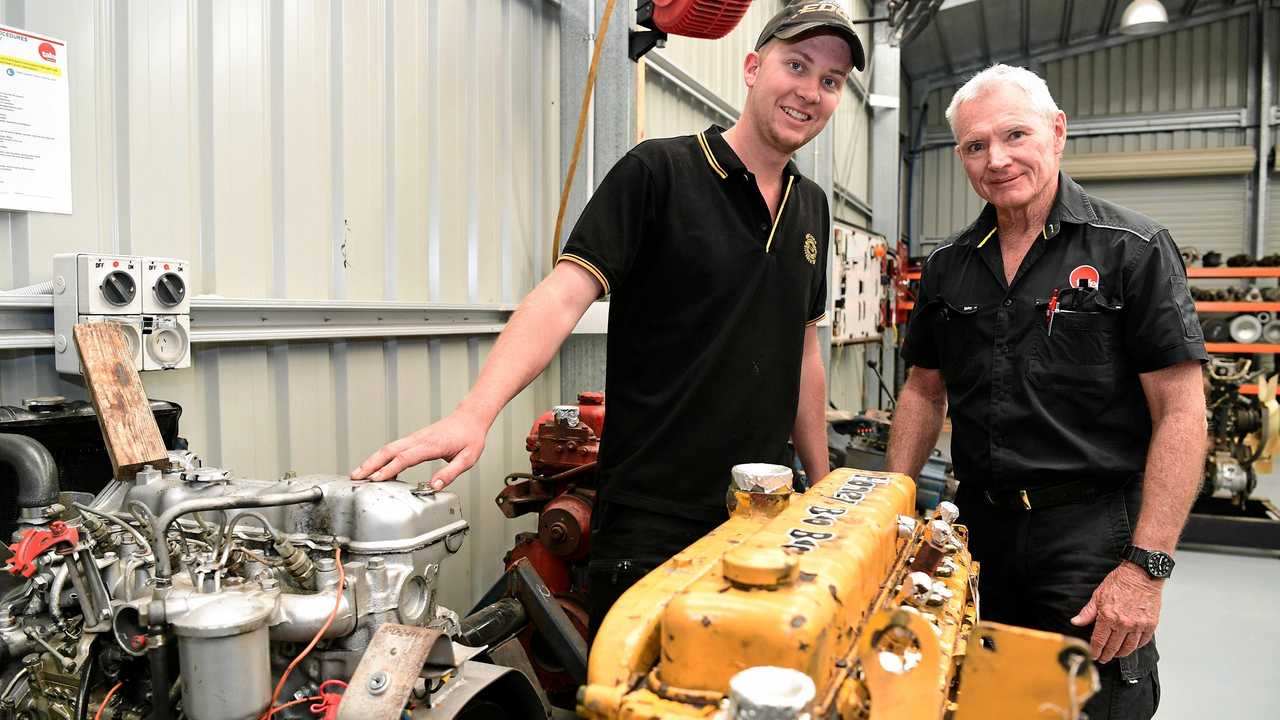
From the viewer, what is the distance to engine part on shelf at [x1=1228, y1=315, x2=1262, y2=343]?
6.78m

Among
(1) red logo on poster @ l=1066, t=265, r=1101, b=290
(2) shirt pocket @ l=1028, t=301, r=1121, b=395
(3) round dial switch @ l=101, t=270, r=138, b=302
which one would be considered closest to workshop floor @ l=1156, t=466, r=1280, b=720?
(2) shirt pocket @ l=1028, t=301, r=1121, b=395

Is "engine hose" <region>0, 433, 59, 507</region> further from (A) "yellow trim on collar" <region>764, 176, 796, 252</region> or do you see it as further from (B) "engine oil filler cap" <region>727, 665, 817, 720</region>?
(A) "yellow trim on collar" <region>764, 176, 796, 252</region>

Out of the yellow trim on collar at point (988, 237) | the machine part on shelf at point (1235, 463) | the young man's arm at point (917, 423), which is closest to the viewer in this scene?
the yellow trim on collar at point (988, 237)

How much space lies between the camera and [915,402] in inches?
74.4

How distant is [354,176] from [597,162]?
38.4 inches

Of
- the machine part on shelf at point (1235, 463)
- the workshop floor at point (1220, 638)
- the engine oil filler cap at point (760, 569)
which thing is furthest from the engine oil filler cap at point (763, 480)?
the machine part on shelf at point (1235, 463)

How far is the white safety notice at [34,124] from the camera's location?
1.39 m

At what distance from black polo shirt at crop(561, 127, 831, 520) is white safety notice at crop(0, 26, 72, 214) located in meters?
0.98

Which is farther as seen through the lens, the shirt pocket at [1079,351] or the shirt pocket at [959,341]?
the shirt pocket at [959,341]

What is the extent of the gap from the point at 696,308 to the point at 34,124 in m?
1.24

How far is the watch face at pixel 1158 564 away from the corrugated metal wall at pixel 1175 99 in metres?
9.93

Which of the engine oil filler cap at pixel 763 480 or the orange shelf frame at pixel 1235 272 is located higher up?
the orange shelf frame at pixel 1235 272

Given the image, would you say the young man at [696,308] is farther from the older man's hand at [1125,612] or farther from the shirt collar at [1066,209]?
the older man's hand at [1125,612]

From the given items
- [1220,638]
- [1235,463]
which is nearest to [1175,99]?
[1235,463]
